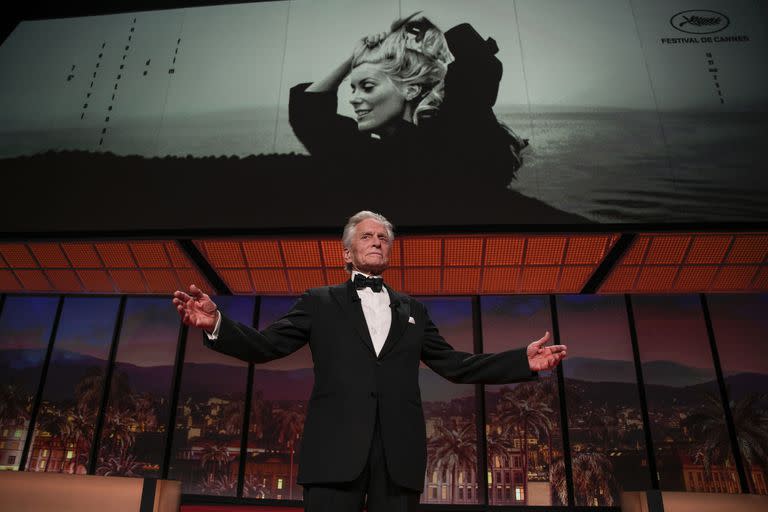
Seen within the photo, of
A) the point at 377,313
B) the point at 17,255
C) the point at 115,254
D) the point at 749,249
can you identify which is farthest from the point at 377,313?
the point at 17,255

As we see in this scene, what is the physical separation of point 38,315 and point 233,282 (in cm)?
362

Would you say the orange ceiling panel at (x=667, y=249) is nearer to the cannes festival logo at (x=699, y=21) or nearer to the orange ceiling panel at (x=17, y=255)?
the cannes festival logo at (x=699, y=21)

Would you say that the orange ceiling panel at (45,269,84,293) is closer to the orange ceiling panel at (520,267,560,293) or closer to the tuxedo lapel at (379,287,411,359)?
the orange ceiling panel at (520,267,560,293)

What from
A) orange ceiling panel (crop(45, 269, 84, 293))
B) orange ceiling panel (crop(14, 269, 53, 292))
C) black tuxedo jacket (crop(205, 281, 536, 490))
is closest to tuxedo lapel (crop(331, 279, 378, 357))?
black tuxedo jacket (crop(205, 281, 536, 490))

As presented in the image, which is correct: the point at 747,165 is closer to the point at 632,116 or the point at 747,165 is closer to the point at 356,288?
the point at 632,116

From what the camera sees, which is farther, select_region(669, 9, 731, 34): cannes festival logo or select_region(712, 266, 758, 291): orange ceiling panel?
select_region(712, 266, 758, 291): orange ceiling panel

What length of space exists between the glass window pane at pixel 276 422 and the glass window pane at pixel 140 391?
125cm

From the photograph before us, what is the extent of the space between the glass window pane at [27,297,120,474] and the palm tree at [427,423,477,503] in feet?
15.4

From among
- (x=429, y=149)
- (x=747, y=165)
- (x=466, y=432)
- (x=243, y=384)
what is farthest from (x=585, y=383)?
(x=243, y=384)

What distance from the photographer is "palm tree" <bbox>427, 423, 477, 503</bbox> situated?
6.75 meters

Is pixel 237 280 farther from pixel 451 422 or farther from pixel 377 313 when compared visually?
pixel 377 313

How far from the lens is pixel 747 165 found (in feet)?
16.7

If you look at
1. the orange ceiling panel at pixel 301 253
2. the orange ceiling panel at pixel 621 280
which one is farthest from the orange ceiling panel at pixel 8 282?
the orange ceiling panel at pixel 621 280

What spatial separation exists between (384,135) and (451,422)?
392cm
